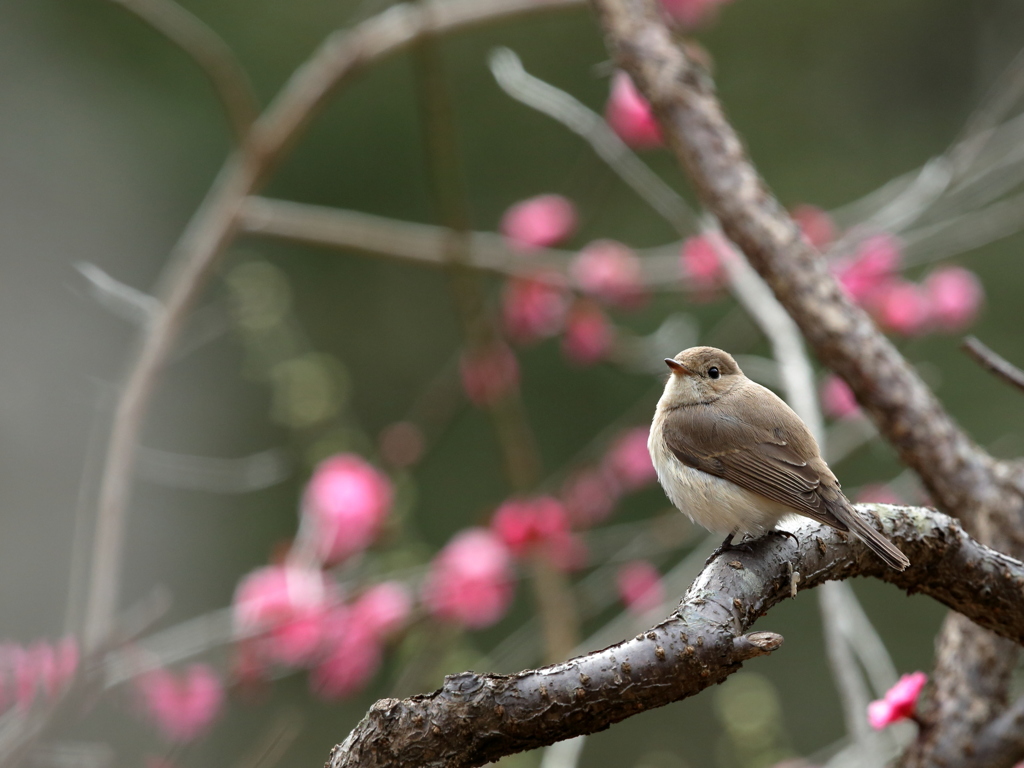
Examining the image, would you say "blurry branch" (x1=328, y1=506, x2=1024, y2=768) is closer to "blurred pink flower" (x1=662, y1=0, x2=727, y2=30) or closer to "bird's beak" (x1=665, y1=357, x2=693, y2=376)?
"bird's beak" (x1=665, y1=357, x2=693, y2=376)

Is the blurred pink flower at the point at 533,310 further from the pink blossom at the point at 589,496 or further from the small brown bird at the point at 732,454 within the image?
the small brown bird at the point at 732,454

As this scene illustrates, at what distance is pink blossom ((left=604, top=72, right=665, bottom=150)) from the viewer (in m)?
3.92

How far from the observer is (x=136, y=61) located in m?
A: 7.20

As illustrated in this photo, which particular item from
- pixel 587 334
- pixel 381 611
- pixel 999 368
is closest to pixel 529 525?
pixel 381 611

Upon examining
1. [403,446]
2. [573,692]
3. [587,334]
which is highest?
[587,334]

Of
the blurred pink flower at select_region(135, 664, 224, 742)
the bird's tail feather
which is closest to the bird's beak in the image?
the bird's tail feather

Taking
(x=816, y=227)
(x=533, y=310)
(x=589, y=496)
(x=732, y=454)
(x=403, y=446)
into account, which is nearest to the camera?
(x=732, y=454)

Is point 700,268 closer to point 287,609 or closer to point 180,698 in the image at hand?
point 287,609

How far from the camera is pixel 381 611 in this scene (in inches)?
142

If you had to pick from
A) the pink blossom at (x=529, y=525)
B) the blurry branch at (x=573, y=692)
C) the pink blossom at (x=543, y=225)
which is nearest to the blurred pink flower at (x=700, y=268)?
the pink blossom at (x=543, y=225)

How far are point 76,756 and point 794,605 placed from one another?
569 cm

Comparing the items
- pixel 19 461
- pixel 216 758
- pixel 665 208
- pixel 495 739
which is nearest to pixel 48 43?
pixel 19 461

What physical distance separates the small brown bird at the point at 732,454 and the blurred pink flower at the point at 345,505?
51.2 inches

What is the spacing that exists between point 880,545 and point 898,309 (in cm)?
254
